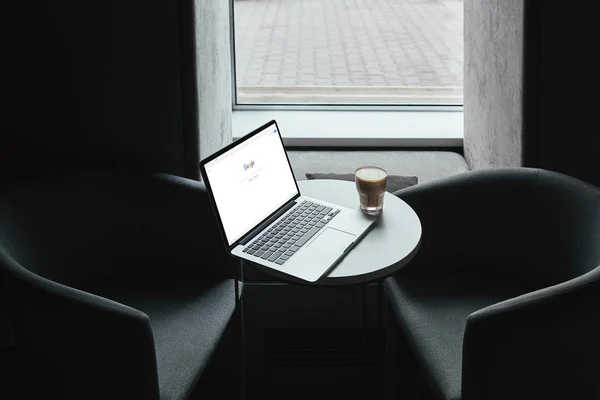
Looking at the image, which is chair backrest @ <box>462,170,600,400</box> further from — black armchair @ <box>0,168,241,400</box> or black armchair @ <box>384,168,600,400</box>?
black armchair @ <box>0,168,241,400</box>

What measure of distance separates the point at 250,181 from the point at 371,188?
0.33m

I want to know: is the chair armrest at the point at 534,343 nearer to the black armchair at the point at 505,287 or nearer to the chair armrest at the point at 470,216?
the black armchair at the point at 505,287

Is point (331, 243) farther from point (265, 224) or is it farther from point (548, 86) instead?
point (548, 86)

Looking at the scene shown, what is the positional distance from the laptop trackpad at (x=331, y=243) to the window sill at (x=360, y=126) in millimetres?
1273

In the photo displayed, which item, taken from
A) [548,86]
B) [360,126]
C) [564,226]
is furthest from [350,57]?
[564,226]

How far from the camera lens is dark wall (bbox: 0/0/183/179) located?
96.4 inches

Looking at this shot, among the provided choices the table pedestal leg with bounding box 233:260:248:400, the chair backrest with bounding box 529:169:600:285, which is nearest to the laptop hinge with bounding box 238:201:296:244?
the table pedestal leg with bounding box 233:260:248:400

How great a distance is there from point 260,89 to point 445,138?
3.04 ft

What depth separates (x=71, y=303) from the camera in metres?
1.80

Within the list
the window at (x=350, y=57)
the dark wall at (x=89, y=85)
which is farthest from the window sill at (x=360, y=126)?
the dark wall at (x=89, y=85)

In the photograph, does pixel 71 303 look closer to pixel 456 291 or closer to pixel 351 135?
Result: pixel 456 291

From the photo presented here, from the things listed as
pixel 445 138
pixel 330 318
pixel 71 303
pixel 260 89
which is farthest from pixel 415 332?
pixel 260 89

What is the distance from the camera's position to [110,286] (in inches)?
91.6

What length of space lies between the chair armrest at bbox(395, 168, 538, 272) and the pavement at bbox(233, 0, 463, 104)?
1.34 metres
